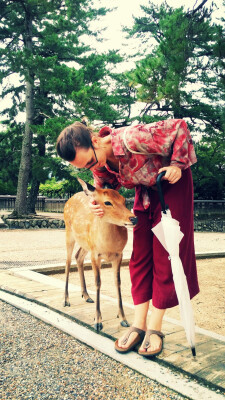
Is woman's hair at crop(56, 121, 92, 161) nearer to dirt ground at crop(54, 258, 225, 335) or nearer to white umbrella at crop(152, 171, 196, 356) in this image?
white umbrella at crop(152, 171, 196, 356)

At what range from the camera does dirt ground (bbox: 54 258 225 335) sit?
3252 mm

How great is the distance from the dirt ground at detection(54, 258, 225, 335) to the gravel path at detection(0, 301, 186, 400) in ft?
3.75

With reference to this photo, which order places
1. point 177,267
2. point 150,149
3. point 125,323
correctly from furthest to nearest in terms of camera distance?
point 125,323 → point 150,149 → point 177,267

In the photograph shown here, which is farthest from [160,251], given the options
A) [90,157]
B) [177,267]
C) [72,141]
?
[72,141]

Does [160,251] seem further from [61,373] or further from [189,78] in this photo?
[189,78]

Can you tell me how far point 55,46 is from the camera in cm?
1492

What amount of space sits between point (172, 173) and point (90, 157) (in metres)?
0.52

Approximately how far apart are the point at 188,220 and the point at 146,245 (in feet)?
1.10

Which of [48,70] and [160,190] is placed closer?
[160,190]

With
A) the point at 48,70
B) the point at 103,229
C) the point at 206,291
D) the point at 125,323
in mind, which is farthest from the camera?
the point at 48,70

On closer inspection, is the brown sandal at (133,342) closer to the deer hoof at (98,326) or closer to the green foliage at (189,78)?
the deer hoof at (98,326)

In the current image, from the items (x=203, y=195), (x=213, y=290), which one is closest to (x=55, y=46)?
(x=203, y=195)

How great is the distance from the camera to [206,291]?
4406 mm

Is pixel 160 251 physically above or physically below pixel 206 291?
above
